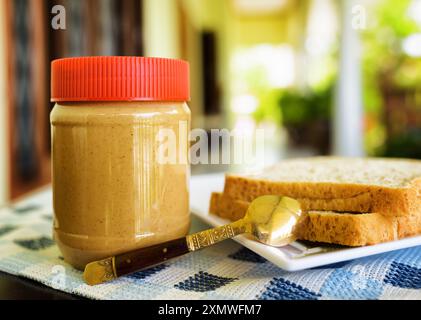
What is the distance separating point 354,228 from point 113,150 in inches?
12.2

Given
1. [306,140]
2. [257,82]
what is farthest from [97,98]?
[257,82]

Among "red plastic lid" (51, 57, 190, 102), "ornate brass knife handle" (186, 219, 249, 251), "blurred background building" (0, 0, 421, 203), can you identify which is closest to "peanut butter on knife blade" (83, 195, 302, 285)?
"ornate brass knife handle" (186, 219, 249, 251)

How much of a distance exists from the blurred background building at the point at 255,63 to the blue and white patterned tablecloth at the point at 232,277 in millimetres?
542

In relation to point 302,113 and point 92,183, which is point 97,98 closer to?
point 92,183

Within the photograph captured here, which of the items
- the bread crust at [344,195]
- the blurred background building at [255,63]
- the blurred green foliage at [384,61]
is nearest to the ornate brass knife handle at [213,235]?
the bread crust at [344,195]

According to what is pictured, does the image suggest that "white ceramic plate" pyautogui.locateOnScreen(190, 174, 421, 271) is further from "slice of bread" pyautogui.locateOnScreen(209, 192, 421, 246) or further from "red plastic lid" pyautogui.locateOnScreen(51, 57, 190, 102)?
"red plastic lid" pyautogui.locateOnScreen(51, 57, 190, 102)

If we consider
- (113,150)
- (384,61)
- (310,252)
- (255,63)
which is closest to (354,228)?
(310,252)

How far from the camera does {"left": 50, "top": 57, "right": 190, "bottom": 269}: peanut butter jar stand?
0.55 metres

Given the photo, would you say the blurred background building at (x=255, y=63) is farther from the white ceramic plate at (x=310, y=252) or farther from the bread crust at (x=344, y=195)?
the white ceramic plate at (x=310, y=252)

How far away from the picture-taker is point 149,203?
22.5 inches

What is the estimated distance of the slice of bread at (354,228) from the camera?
57 cm

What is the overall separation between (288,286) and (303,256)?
4cm
